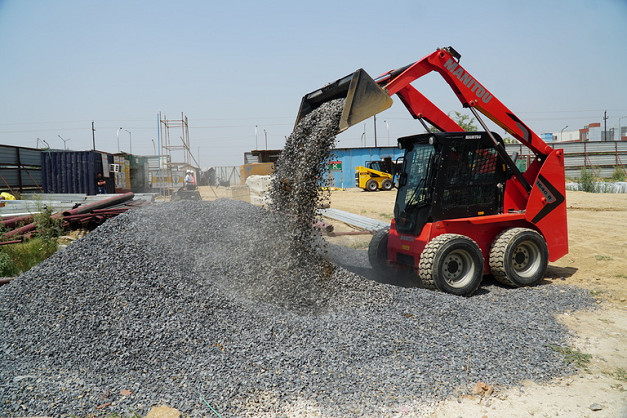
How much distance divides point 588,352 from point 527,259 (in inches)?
92.6

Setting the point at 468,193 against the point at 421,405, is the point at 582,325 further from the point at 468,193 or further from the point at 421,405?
the point at 421,405

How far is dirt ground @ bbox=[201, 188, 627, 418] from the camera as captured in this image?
3230 millimetres

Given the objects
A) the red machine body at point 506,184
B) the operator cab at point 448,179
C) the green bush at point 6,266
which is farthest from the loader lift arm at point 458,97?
the green bush at point 6,266

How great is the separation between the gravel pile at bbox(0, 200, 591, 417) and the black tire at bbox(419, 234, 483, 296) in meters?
0.28

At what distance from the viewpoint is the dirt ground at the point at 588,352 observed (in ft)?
10.6

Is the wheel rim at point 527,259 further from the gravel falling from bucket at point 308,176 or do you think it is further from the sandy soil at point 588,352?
the gravel falling from bucket at point 308,176

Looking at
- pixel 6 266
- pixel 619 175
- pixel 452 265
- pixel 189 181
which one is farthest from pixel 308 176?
pixel 619 175

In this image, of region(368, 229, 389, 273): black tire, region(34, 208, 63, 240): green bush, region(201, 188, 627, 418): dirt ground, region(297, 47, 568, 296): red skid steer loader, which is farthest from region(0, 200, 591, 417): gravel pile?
region(34, 208, 63, 240): green bush

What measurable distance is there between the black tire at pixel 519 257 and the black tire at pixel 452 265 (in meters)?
0.44

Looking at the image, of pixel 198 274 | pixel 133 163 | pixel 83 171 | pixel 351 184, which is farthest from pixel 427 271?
pixel 351 184

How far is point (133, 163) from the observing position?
1006 inches

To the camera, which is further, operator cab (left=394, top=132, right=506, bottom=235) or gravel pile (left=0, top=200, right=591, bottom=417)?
operator cab (left=394, top=132, right=506, bottom=235)

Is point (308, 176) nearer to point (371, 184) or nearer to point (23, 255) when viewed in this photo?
point (23, 255)

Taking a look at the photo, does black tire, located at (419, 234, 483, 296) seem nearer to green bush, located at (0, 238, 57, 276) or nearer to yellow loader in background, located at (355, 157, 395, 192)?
green bush, located at (0, 238, 57, 276)
